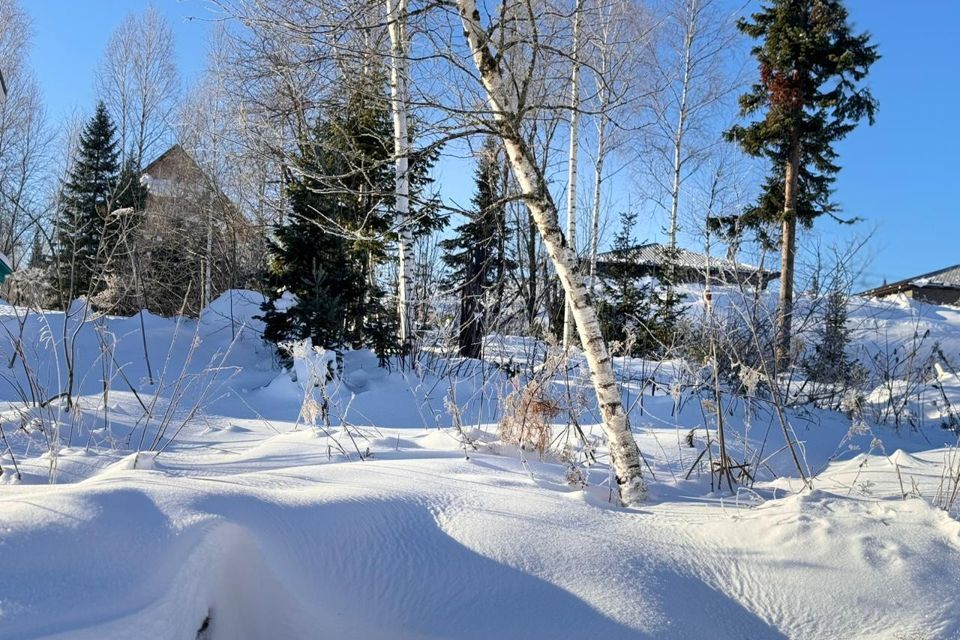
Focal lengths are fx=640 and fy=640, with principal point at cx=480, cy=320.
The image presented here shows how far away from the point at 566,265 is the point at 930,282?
121 feet

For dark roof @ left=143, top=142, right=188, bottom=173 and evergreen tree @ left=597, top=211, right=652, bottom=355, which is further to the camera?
dark roof @ left=143, top=142, right=188, bottom=173

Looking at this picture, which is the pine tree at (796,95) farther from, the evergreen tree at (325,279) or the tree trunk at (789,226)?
the evergreen tree at (325,279)

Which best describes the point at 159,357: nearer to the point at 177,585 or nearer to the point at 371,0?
the point at 371,0

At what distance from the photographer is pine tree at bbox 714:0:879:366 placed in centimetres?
1402

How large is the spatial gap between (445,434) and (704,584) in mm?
2557

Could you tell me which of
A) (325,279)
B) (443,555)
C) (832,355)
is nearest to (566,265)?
(443,555)

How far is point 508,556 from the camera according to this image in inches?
92.6

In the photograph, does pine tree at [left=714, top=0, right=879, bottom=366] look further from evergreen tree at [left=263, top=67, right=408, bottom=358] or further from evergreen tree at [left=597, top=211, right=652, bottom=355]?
evergreen tree at [left=263, top=67, right=408, bottom=358]

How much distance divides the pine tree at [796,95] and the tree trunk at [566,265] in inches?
464

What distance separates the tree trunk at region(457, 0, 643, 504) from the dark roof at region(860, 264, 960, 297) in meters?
27.7

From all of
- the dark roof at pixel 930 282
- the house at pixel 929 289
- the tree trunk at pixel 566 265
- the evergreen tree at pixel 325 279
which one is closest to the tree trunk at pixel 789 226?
the evergreen tree at pixel 325 279

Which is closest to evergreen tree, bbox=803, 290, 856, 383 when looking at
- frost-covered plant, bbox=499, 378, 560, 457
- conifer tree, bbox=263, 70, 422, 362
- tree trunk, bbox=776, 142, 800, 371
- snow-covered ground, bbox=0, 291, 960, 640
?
tree trunk, bbox=776, 142, 800, 371

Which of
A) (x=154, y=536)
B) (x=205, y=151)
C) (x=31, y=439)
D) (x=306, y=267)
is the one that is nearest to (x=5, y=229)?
(x=205, y=151)

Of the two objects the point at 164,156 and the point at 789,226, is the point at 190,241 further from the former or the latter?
the point at 789,226
